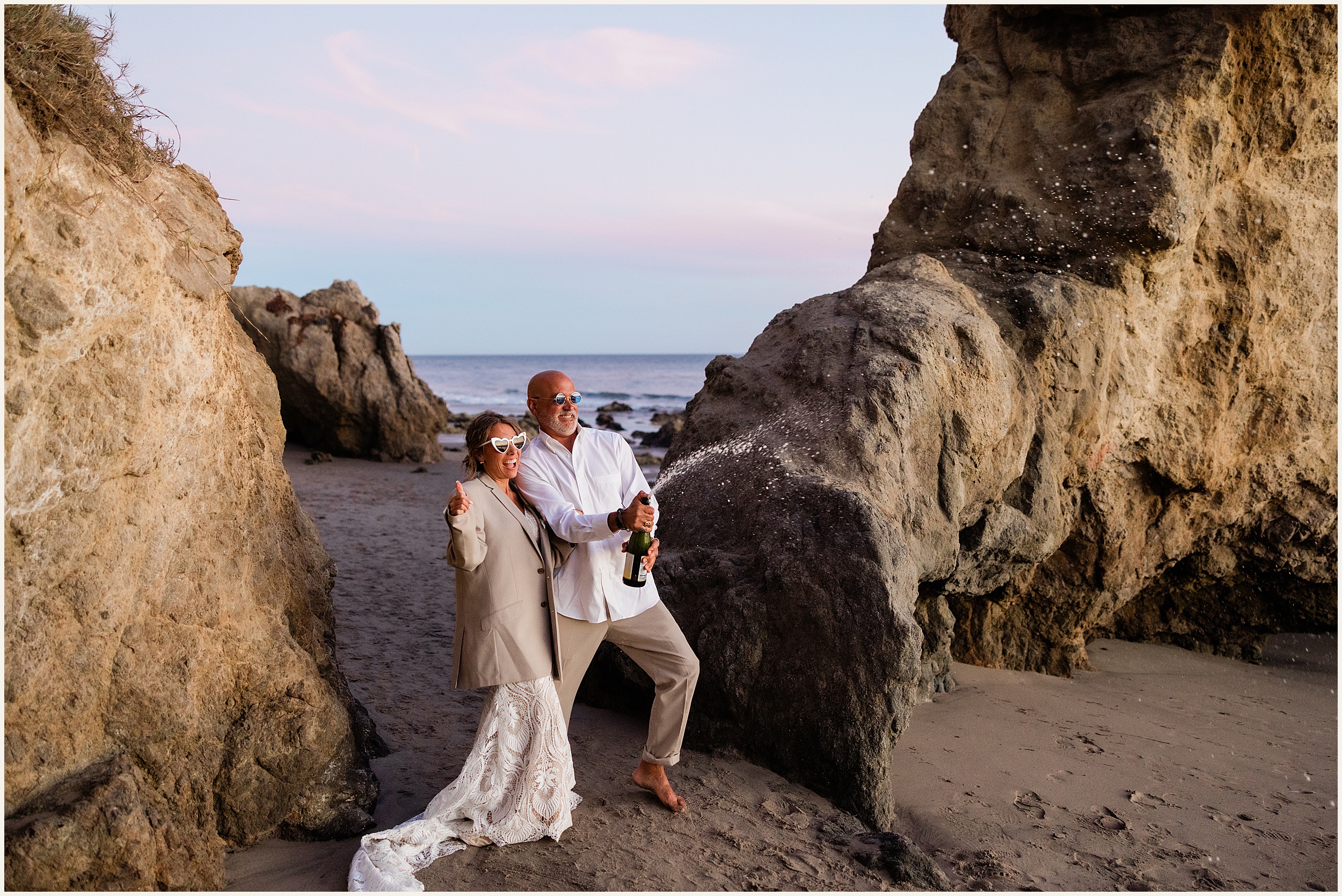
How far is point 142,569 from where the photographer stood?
12.3 ft

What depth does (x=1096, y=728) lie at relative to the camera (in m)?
6.52

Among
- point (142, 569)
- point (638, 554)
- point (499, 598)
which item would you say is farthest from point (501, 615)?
point (142, 569)

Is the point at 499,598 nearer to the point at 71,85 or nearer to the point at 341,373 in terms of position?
the point at 71,85

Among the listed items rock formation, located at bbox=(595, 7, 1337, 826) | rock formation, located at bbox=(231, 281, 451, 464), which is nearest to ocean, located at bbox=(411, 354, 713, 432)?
rock formation, located at bbox=(231, 281, 451, 464)

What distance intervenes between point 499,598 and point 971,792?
294 cm

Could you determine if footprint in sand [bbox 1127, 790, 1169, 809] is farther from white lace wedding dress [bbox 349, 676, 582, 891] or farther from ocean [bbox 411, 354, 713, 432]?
ocean [bbox 411, 354, 713, 432]

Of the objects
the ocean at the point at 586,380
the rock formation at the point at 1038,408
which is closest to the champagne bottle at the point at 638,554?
the rock formation at the point at 1038,408

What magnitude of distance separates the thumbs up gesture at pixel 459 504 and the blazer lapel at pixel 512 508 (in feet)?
0.85

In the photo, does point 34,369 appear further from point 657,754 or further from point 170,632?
point 657,754

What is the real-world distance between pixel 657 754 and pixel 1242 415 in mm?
5974

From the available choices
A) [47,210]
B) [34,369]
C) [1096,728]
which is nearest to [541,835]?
[34,369]

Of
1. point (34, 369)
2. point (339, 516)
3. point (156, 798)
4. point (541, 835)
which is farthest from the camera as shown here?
point (339, 516)

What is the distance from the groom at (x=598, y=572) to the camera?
436cm

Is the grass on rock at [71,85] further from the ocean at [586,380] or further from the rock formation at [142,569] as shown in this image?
the ocean at [586,380]
